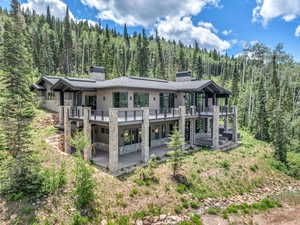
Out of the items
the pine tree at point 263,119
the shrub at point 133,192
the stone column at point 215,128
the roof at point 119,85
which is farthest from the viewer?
the pine tree at point 263,119

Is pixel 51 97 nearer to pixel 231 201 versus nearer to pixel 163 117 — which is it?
pixel 163 117

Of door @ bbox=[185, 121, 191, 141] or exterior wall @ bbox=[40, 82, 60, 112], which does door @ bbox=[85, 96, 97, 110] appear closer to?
exterior wall @ bbox=[40, 82, 60, 112]

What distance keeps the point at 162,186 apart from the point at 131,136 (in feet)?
21.0

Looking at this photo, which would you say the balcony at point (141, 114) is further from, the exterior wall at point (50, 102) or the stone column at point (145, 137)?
the exterior wall at point (50, 102)

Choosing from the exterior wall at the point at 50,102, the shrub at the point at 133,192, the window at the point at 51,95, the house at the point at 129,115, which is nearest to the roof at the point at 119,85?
the house at the point at 129,115

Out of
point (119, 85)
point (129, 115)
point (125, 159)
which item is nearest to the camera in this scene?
point (119, 85)

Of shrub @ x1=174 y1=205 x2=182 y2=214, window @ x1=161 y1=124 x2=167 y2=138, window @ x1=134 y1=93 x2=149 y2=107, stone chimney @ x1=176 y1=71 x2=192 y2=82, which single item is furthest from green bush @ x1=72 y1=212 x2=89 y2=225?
stone chimney @ x1=176 y1=71 x2=192 y2=82

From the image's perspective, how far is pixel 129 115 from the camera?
49.3 ft

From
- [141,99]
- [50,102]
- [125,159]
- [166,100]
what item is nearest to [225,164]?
[125,159]

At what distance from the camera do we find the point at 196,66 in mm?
52094

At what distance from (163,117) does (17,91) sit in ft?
34.7

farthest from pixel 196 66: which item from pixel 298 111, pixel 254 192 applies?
pixel 254 192

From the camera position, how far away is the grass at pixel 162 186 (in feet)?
27.2

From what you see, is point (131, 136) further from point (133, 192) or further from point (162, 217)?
point (162, 217)
